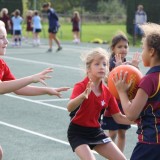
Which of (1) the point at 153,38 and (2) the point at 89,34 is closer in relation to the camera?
(1) the point at 153,38

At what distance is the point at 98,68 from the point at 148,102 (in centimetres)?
122

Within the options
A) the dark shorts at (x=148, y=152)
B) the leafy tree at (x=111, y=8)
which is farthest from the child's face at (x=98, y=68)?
the leafy tree at (x=111, y=8)

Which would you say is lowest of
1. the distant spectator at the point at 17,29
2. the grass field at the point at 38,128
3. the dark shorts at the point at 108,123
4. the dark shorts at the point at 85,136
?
the distant spectator at the point at 17,29

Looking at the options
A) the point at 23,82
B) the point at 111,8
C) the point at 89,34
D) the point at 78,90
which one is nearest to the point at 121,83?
the point at 23,82

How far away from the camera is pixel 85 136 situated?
5863 millimetres

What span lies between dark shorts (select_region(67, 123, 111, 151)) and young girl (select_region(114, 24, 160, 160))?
1095mm

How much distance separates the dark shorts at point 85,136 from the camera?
230 inches

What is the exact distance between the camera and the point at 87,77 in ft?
19.4

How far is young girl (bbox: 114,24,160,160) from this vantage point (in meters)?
4.62

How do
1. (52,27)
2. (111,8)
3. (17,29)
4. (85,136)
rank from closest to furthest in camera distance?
1. (85,136)
2. (52,27)
3. (17,29)
4. (111,8)

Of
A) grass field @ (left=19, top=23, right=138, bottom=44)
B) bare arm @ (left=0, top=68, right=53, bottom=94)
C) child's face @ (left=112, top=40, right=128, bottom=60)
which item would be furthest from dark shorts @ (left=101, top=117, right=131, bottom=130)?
grass field @ (left=19, top=23, right=138, bottom=44)

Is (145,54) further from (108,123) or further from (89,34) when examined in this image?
(89,34)

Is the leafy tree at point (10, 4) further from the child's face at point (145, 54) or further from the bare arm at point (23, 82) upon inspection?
the child's face at point (145, 54)

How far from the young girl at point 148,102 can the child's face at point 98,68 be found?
38.5 inches
